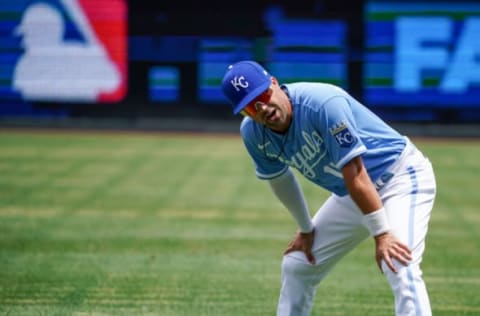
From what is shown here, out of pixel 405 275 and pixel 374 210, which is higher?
pixel 374 210

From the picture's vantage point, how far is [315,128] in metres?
6.03

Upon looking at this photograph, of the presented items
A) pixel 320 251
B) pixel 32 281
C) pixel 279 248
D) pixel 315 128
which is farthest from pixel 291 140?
pixel 279 248

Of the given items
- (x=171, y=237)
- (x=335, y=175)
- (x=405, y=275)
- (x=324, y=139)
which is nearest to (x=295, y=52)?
(x=171, y=237)

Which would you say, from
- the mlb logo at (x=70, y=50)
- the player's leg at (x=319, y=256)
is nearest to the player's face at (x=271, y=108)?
the player's leg at (x=319, y=256)

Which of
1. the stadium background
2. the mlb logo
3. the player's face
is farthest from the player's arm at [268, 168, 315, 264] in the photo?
Result: the mlb logo

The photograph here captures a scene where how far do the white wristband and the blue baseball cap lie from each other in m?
0.92

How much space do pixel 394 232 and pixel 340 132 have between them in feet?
2.14

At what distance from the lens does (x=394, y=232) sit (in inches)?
235

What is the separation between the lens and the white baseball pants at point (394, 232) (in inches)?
229

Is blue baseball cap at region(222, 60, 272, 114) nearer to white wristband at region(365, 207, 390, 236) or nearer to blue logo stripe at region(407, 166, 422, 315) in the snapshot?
white wristband at region(365, 207, 390, 236)

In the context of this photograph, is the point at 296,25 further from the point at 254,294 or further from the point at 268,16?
the point at 254,294

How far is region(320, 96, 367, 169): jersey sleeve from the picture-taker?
5836 mm

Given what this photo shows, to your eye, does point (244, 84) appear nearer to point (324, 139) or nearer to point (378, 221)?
point (324, 139)

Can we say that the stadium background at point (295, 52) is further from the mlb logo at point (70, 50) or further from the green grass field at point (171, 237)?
the green grass field at point (171, 237)
